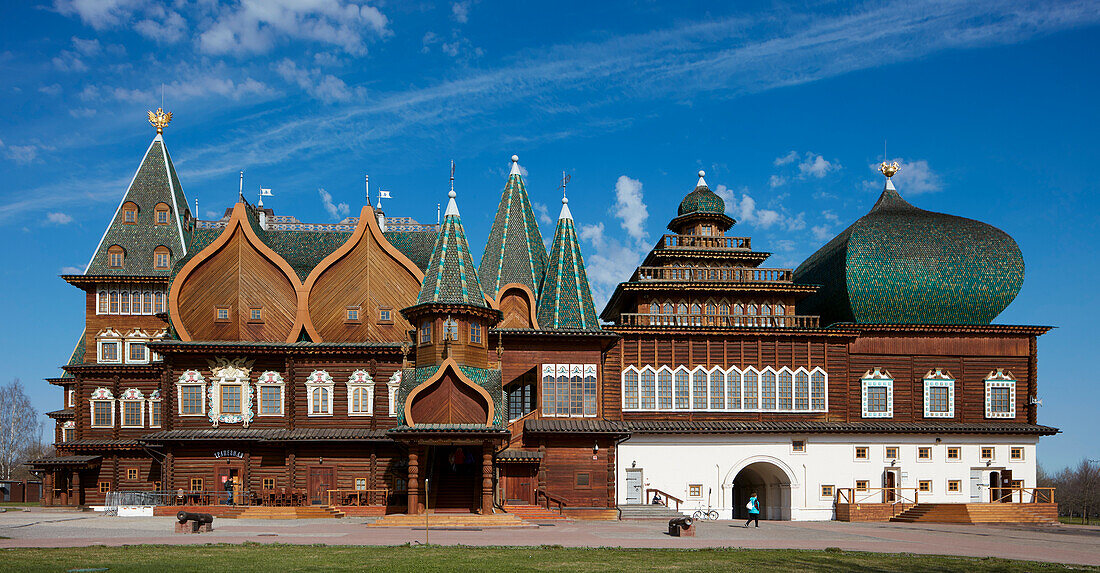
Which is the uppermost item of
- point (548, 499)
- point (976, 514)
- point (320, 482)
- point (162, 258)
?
point (162, 258)

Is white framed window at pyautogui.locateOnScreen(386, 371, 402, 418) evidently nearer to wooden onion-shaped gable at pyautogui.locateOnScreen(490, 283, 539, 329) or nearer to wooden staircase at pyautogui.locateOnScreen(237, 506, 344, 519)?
wooden onion-shaped gable at pyautogui.locateOnScreen(490, 283, 539, 329)

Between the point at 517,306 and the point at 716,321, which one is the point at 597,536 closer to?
the point at 517,306

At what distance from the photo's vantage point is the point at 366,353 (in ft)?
135

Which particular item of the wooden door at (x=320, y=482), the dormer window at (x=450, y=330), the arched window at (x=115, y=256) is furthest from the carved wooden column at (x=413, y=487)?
the arched window at (x=115, y=256)

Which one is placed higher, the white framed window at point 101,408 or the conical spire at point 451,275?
the conical spire at point 451,275

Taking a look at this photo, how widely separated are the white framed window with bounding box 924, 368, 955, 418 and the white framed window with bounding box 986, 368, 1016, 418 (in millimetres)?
1706

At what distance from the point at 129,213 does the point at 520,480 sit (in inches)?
1023

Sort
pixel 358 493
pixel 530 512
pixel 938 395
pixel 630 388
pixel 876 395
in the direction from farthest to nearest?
pixel 938 395 < pixel 876 395 < pixel 630 388 < pixel 358 493 < pixel 530 512

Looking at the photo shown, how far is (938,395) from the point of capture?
→ 45.0m

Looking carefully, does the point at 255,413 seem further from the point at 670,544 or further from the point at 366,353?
the point at 670,544

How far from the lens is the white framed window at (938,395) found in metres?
44.8

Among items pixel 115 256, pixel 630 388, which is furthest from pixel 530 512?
pixel 115 256

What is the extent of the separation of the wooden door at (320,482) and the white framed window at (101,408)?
1318 cm

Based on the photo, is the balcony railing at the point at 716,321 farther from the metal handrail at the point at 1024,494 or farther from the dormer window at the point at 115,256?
the dormer window at the point at 115,256
